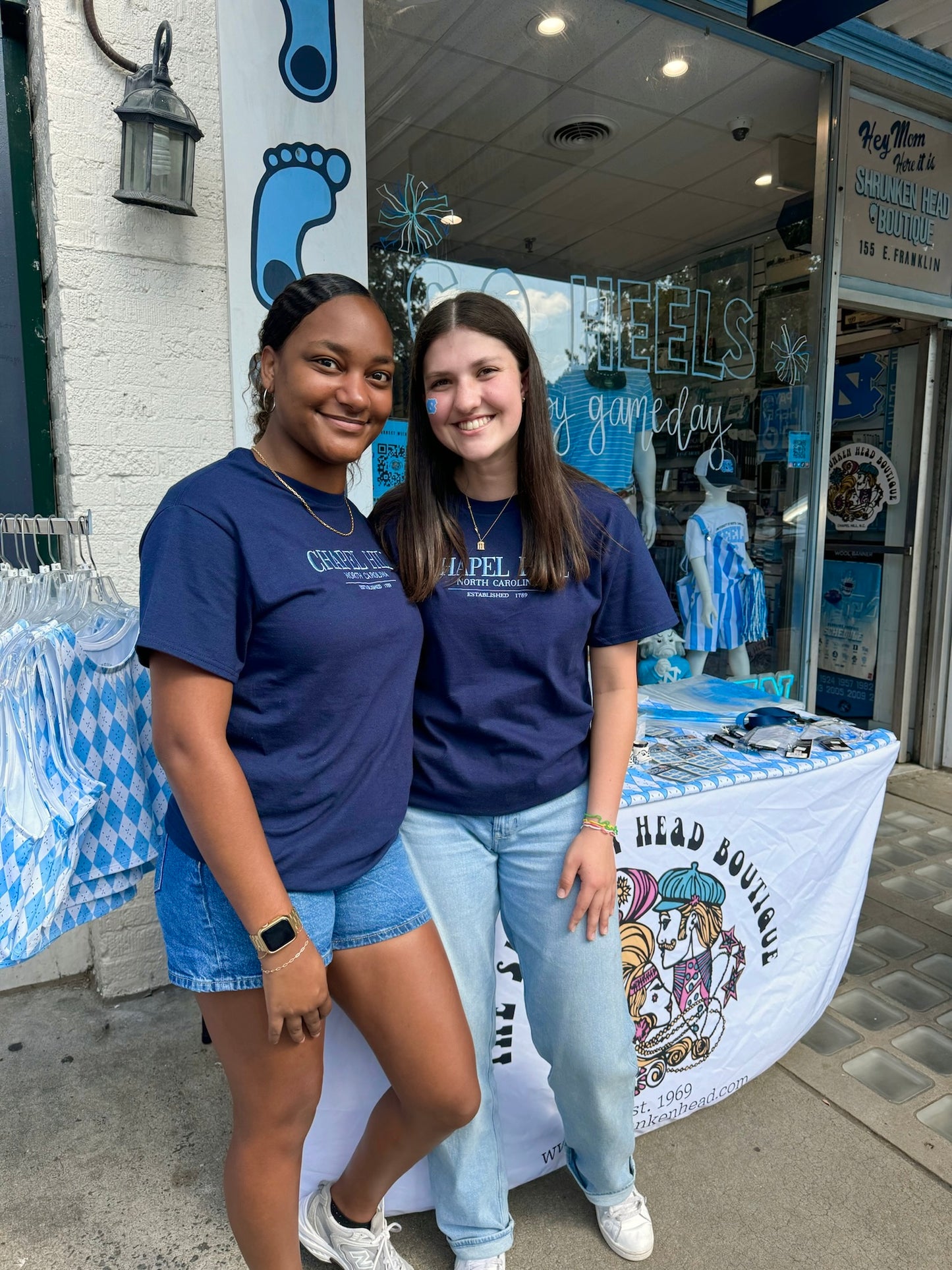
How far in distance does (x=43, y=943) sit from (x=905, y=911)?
9.40 feet

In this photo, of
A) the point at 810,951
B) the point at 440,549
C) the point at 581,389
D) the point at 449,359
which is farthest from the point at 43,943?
the point at 581,389

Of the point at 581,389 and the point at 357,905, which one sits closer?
the point at 357,905

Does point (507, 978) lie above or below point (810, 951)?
above

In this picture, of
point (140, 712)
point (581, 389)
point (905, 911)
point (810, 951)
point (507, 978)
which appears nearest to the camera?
point (140, 712)

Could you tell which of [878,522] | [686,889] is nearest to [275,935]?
[686,889]

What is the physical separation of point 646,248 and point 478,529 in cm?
245

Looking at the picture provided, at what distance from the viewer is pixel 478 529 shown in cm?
149

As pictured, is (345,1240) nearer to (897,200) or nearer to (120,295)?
(120,295)

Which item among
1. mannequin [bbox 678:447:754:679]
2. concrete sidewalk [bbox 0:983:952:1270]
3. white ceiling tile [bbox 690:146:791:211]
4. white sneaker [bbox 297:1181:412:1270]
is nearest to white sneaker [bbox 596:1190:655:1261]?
concrete sidewalk [bbox 0:983:952:1270]

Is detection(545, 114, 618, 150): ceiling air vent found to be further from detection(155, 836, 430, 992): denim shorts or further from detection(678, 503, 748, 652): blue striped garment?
detection(155, 836, 430, 992): denim shorts

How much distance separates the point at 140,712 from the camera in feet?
5.15

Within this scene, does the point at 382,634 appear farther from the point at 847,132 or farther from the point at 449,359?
the point at 847,132

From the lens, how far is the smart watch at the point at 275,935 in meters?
1.10

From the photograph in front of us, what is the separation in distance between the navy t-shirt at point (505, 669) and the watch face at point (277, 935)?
15.1 inches
